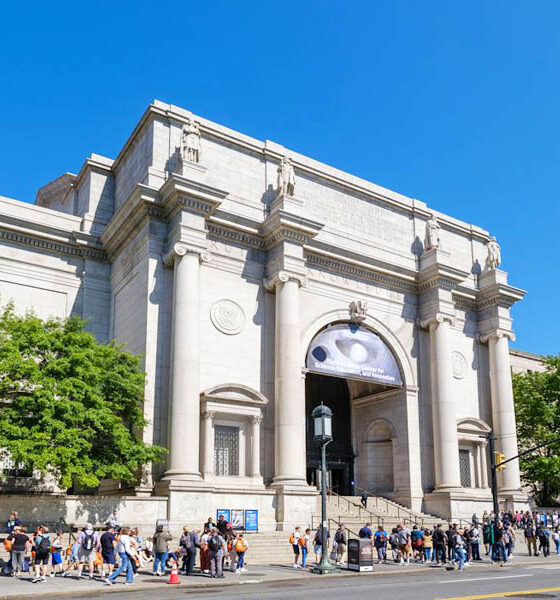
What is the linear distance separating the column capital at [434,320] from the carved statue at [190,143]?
15982 millimetres

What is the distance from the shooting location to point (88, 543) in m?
20.8

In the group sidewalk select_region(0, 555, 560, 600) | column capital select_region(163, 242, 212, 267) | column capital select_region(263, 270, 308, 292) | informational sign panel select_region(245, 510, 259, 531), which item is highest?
column capital select_region(163, 242, 212, 267)

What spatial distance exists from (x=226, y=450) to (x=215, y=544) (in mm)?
10279

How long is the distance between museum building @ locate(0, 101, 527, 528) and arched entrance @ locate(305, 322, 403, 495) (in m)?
0.11

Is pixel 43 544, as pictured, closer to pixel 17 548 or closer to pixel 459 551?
pixel 17 548

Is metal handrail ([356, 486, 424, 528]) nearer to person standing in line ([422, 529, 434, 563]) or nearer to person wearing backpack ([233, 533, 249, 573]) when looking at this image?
person standing in line ([422, 529, 434, 563])

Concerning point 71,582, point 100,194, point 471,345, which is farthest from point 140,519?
point 471,345

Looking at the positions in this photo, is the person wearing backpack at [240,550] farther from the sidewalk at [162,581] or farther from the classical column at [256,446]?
the classical column at [256,446]

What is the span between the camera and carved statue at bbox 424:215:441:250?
137 feet

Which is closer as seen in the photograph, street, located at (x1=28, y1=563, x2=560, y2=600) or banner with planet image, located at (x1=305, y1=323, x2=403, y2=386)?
street, located at (x1=28, y1=563, x2=560, y2=600)

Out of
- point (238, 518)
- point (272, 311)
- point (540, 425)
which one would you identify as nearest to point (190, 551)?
point (238, 518)

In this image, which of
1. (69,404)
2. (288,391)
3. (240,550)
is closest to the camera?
(240,550)

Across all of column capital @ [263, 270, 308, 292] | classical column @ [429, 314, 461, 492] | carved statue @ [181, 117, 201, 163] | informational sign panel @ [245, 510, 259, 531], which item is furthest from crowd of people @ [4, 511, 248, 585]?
classical column @ [429, 314, 461, 492]

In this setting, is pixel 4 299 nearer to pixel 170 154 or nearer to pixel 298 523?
pixel 170 154
